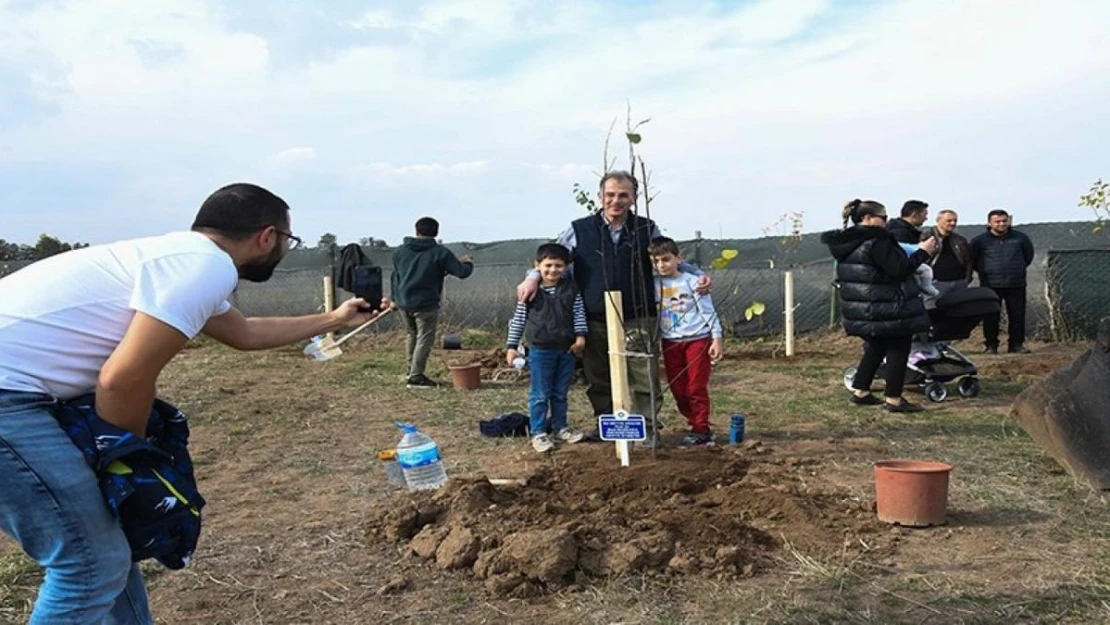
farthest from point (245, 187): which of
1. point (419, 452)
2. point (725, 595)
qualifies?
point (419, 452)

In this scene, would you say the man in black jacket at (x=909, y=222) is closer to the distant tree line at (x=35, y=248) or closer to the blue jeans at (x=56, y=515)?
the blue jeans at (x=56, y=515)

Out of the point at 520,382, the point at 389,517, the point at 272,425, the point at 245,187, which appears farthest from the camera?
the point at 520,382

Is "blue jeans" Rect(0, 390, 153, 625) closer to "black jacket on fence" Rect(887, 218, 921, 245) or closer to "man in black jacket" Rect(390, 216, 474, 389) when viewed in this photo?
"black jacket on fence" Rect(887, 218, 921, 245)

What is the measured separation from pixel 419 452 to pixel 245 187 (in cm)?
267

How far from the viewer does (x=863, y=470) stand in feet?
17.8

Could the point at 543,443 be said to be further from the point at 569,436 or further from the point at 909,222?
the point at 909,222

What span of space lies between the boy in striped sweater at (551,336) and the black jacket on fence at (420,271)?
318cm

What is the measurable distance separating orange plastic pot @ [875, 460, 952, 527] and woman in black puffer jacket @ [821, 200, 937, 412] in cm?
281

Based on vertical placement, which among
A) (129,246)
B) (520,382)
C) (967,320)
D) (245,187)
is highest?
(245,187)

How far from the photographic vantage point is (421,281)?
929 cm

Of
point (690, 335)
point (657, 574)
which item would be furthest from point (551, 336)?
point (657, 574)

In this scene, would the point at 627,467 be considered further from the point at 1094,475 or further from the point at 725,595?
the point at 1094,475

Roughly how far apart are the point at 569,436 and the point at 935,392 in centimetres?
350

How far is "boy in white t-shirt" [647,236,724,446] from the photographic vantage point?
6020 mm
